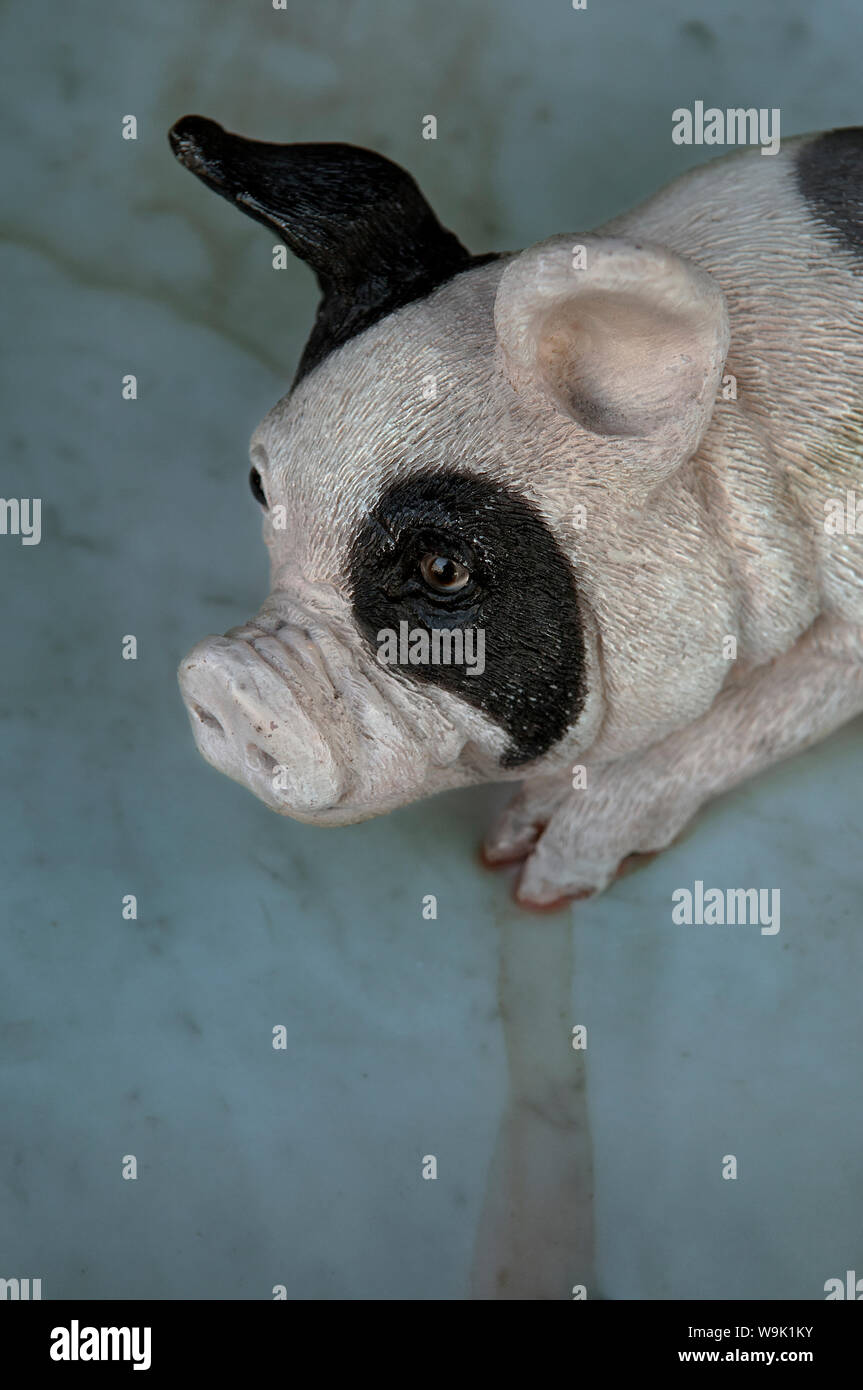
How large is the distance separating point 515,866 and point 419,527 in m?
0.50

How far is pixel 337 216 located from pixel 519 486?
28 centimetres

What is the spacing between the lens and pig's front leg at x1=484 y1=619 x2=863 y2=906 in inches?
53.2

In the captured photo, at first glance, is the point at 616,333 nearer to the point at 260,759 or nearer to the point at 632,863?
the point at 260,759

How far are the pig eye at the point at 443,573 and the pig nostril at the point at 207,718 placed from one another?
0.19 m

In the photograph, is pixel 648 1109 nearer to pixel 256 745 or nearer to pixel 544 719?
pixel 544 719

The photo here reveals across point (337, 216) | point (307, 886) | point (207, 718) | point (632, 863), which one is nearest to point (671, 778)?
point (632, 863)

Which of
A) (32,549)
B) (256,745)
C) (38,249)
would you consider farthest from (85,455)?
(256,745)

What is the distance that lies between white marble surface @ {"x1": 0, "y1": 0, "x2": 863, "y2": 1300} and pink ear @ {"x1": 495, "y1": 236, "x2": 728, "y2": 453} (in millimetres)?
529

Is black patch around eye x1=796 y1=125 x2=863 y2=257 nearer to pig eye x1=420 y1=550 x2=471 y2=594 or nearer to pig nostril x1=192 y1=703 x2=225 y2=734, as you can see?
pig eye x1=420 y1=550 x2=471 y2=594

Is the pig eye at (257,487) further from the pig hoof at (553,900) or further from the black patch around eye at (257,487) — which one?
the pig hoof at (553,900)

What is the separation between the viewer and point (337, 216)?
1.16 meters

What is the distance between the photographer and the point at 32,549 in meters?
1.57

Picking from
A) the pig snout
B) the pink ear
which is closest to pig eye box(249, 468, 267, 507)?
the pig snout

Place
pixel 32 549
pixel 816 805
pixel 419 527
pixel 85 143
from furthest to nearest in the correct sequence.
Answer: pixel 85 143 < pixel 32 549 < pixel 816 805 < pixel 419 527
